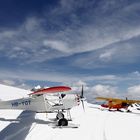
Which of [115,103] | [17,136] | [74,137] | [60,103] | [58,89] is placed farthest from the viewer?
[115,103]

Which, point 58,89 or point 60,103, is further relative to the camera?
point 60,103

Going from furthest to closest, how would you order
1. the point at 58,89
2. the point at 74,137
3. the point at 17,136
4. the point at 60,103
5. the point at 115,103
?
the point at 115,103 < the point at 60,103 < the point at 58,89 < the point at 74,137 < the point at 17,136

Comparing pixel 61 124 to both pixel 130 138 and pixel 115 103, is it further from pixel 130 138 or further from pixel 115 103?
pixel 115 103

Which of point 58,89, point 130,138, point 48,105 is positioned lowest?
point 130,138

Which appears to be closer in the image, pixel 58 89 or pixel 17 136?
pixel 17 136

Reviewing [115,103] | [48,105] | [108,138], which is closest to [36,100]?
[48,105]

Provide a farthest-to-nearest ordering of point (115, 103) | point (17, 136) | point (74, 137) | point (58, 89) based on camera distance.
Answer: point (115, 103) < point (58, 89) < point (74, 137) < point (17, 136)

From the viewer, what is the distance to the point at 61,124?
17.0m

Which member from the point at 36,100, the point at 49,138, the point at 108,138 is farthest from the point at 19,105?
the point at 108,138

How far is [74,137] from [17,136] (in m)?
3.26

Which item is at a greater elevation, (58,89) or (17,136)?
(58,89)

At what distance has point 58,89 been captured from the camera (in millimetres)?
16062

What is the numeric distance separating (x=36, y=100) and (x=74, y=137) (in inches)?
231

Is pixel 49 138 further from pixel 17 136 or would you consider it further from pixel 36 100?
pixel 36 100
